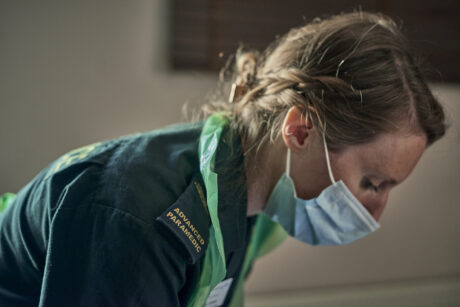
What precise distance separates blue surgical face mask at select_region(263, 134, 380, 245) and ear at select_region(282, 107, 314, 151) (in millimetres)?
30

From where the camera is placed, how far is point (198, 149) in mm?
926

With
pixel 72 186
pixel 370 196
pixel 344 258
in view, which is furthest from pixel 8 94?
pixel 344 258

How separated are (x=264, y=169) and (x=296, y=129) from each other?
0.11 metres

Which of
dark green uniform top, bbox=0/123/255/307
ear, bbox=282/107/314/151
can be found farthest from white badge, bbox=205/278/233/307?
ear, bbox=282/107/314/151

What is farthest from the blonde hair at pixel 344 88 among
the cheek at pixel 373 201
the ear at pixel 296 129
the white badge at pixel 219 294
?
the white badge at pixel 219 294

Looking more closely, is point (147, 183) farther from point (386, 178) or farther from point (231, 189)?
point (386, 178)

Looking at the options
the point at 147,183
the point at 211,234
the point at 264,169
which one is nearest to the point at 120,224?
the point at 147,183

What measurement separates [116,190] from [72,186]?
72mm

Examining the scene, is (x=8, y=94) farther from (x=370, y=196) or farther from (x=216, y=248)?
(x=370, y=196)

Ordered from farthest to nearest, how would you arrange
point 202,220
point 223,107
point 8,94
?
point 8,94 < point 223,107 < point 202,220

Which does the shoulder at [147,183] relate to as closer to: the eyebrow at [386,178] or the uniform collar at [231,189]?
the uniform collar at [231,189]

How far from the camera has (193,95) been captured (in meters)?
1.83

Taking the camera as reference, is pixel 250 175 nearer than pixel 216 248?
No

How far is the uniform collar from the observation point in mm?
898
